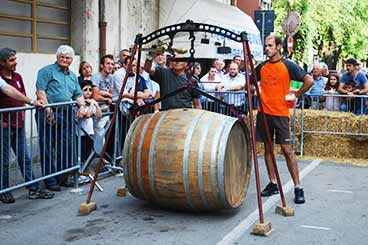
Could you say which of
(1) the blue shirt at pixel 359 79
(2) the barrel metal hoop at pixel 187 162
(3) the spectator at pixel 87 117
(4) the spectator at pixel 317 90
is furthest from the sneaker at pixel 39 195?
(1) the blue shirt at pixel 359 79

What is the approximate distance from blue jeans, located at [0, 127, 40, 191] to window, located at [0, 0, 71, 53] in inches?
150

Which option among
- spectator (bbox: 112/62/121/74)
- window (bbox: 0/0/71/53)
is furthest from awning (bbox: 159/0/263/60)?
spectator (bbox: 112/62/121/74)

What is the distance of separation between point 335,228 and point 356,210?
877mm

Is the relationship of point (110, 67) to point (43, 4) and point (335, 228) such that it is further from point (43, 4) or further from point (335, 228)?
point (335, 228)

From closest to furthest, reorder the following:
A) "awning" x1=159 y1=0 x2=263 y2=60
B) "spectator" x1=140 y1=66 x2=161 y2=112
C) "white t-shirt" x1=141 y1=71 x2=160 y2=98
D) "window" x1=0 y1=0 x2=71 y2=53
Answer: "spectator" x1=140 y1=66 x2=161 y2=112 → "white t-shirt" x1=141 y1=71 x2=160 y2=98 → "window" x1=0 y1=0 x2=71 y2=53 → "awning" x1=159 y1=0 x2=263 y2=60

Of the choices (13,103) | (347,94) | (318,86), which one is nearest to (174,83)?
(13,103)

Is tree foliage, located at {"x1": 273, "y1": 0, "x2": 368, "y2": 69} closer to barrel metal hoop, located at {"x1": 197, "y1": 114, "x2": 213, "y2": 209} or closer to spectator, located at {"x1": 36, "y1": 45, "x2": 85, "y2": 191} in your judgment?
spectator, located at {"x1": 36, "y1": 45, "x2": 85, "y2": 191}

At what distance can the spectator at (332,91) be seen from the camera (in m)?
11.2

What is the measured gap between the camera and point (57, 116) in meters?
7.27

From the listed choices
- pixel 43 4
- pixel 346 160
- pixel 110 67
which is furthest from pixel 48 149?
pixel 346 160

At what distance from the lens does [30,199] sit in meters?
7.05

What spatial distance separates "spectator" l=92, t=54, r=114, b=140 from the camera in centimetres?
838

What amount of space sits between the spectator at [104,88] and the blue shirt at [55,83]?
843 millimetres

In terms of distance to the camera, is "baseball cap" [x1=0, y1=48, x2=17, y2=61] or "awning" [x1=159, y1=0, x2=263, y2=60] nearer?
"baseball cap" [x1=0, y1=48, x2=17, y2=61]
